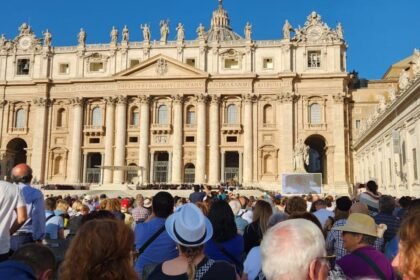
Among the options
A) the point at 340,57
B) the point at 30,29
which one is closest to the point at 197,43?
the point at 340,57

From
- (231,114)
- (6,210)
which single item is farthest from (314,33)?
(6,210)

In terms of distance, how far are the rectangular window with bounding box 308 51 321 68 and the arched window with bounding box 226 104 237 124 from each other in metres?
9.25

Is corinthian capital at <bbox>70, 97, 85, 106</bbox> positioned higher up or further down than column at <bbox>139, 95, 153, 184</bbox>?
higher up

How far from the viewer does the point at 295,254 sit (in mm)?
2646

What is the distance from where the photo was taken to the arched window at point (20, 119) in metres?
49.8

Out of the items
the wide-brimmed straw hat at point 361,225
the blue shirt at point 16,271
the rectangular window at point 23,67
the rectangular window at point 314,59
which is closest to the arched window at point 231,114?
the rectangular window at point 314,59

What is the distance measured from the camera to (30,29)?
51.7 metres

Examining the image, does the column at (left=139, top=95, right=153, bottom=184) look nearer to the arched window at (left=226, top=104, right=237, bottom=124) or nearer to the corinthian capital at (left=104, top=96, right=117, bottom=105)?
the corinthian capital at (left=104, top=96, right=117, bottom=105)

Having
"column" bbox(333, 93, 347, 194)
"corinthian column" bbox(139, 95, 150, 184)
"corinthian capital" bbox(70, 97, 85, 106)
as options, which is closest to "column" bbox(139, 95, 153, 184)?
"corinthian column" bbox(139, 95, 150, 184)

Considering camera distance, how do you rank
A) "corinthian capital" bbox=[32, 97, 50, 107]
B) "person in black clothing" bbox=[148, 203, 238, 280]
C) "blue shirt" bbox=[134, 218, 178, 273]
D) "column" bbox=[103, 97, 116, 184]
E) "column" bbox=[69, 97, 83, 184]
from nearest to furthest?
"person in black clothing" bbox=[148, 203, 238, 280] → "blue shirt" bbox=[134, 218, 178, 273] → "column" bbox=[69, 97, 83, 184] → "column" bbox=[103, 97, 116, 184] → "corinthian capital" bbox=[32, 97, 50, 107]

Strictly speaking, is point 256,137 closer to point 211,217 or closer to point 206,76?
point 206,76

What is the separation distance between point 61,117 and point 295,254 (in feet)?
164

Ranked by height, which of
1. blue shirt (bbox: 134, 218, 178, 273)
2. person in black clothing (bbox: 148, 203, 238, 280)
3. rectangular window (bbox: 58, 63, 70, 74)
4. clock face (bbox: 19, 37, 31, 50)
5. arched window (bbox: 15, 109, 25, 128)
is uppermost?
clock face (bbox: 19, 37, 31, 50)

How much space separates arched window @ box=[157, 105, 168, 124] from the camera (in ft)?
156
